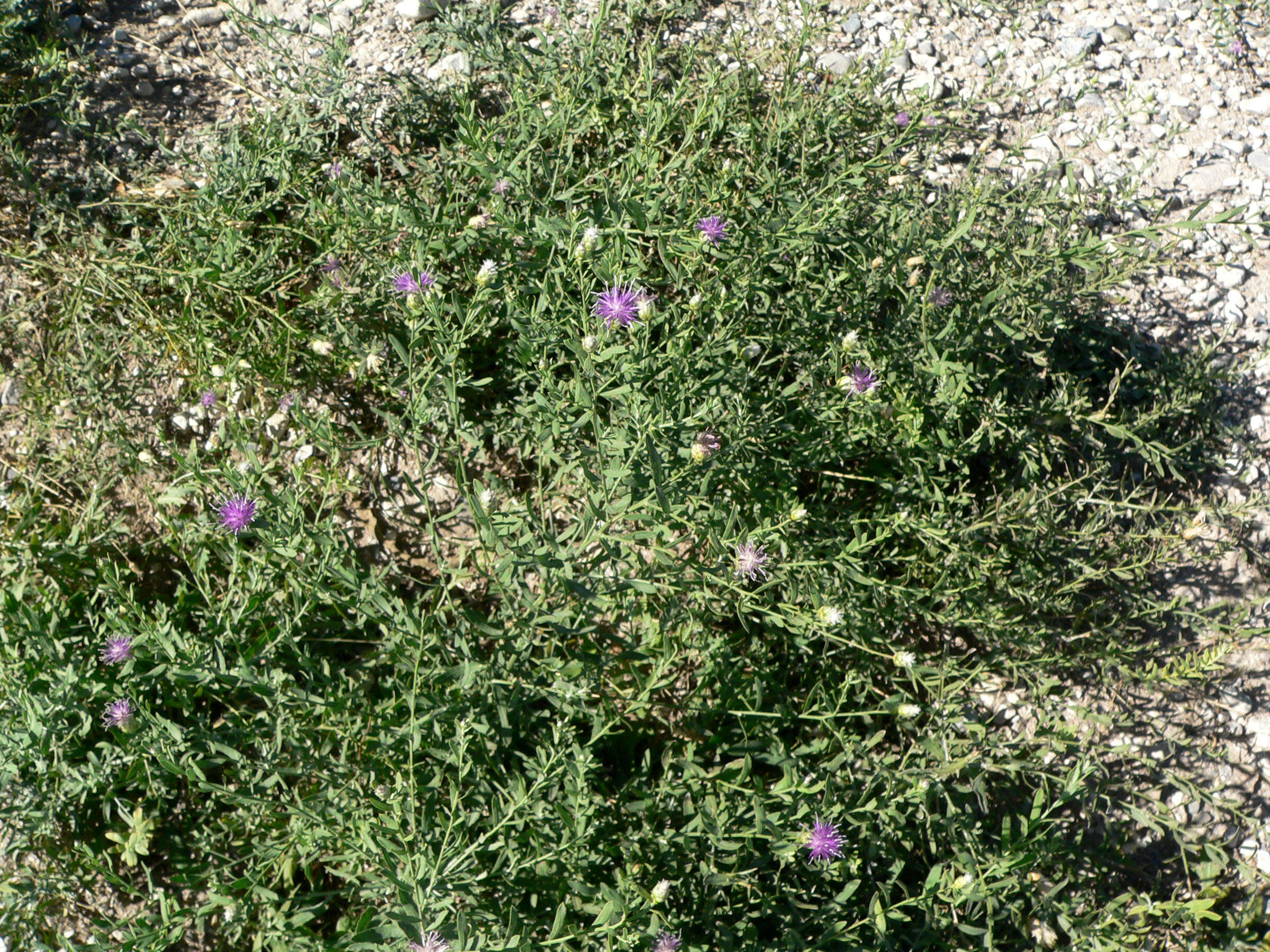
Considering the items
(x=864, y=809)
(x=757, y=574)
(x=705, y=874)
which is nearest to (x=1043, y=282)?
(x=757, y=574)

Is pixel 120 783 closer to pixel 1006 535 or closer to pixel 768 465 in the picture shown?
pixel 768 465

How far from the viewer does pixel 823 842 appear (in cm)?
214

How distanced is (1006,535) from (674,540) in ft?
3.75

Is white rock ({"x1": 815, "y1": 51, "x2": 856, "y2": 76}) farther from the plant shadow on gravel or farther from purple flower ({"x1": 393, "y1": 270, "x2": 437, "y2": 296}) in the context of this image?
purple flower ({"x1": 393, "y1": 270, "x2": 437, "y2": 296})

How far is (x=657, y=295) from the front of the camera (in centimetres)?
293

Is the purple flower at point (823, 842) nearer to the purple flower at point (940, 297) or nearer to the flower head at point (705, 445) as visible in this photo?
the flower head at point (705, 445)

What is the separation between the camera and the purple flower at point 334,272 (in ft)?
9.79

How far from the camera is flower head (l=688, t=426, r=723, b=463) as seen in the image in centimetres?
223

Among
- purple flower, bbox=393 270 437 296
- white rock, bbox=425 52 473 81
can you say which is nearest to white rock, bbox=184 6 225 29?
white rock, bbox=425 52 473 81

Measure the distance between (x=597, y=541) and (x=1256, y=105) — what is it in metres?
3.28

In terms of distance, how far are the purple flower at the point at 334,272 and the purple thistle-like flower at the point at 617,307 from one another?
0.97 meters

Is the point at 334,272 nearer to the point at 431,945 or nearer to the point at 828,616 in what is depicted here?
the point at 828,616

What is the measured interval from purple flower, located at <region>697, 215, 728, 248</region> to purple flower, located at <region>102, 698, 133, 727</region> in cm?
188

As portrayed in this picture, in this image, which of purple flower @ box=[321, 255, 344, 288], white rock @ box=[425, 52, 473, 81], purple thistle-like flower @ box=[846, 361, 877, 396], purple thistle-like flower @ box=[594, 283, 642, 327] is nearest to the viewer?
purple thistle-like flower @ box=[594, 283, 642, 327]
